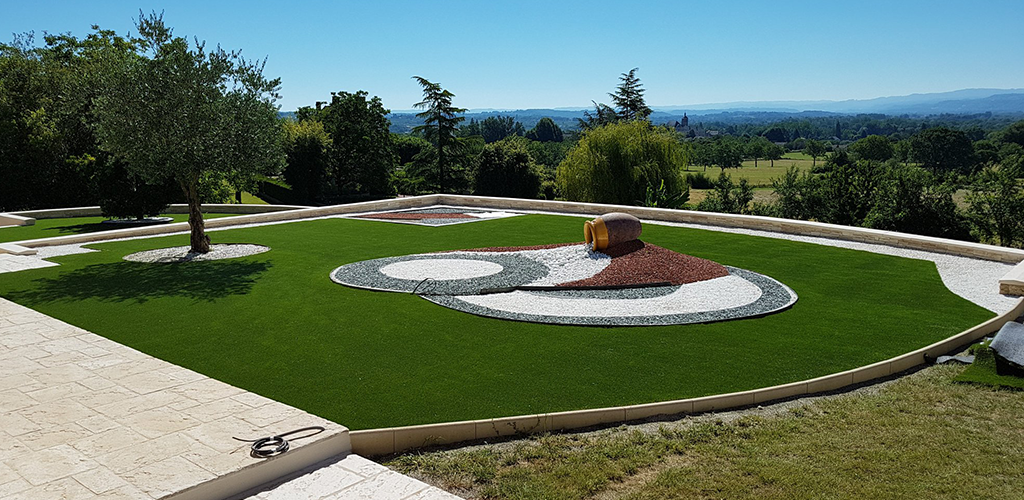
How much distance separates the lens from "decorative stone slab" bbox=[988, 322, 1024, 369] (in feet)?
26.8

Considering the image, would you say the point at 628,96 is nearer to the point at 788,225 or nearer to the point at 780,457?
the point at 788,225

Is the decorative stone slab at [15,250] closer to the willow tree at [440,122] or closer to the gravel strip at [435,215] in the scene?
the gravel strip at [435,215]

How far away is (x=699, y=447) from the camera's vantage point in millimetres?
6516

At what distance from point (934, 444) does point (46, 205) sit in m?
34.9

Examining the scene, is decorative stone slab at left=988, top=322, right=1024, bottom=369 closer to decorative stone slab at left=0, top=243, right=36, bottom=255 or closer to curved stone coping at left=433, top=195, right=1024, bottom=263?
curved stone coping at left=433, top=195, right=1024, bottom=263

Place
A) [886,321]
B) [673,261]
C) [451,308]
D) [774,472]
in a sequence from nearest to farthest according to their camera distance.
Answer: [774,472] < [886,321] < [451,308] < [673,261]

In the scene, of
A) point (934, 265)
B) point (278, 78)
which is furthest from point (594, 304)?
point (278, 78)

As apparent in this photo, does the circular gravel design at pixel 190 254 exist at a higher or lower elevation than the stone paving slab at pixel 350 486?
higher

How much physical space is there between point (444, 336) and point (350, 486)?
406 cm

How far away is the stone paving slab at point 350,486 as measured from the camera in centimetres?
574

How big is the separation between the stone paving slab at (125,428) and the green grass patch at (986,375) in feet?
23.6

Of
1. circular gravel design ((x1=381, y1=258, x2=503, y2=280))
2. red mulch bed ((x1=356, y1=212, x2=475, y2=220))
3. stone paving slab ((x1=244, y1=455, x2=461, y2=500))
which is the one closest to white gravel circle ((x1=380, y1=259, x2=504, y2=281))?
circular gravel design ((x1=381, y1=258, x2=503, y2=280))

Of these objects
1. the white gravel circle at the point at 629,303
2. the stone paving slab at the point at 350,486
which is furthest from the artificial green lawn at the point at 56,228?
the stone paving slab at the point at 350,486

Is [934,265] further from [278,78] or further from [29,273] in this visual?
[29,273]
